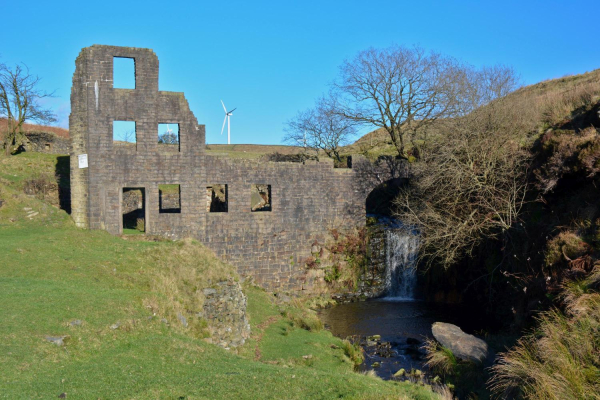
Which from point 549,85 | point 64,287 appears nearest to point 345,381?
Result: point 64,287

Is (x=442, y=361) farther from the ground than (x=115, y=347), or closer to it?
closer to it

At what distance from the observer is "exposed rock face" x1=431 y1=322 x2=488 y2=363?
15.3 metres

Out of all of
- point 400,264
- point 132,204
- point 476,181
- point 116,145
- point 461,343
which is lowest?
point 461,343

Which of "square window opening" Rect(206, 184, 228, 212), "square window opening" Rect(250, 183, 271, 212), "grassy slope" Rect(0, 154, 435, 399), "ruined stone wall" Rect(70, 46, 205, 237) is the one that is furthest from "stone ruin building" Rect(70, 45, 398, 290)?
"grassy slope" Rect(0, 154, 435, 399)

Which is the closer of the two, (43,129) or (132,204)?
(132,204)

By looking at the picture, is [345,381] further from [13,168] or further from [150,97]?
[13,168]

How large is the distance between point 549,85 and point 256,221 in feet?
85.1

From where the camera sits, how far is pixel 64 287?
40.8 ft

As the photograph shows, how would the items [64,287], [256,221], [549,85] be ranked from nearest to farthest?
[64,287] → [256,221] → [549,85]

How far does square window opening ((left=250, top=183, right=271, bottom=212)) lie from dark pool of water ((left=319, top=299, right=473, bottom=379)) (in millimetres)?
7161

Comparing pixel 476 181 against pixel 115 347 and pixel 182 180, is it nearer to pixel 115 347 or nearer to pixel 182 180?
pixel 182 180

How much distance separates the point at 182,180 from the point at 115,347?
13.1m

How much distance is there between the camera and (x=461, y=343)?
16.0 m

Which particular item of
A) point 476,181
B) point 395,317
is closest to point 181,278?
point 395,317
